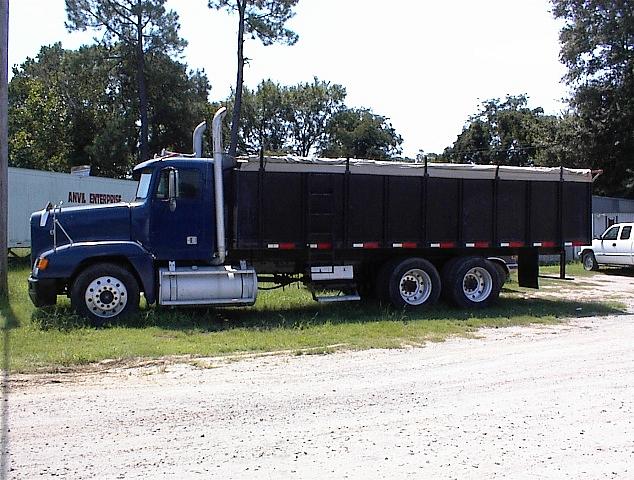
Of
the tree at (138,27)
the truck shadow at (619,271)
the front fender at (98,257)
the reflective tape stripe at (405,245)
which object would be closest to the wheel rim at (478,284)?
the reflective tape stripe at (405,245)

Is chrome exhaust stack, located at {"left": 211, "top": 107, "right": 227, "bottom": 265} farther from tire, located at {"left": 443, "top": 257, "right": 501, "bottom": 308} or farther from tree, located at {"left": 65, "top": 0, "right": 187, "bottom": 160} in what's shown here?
tree, located at {"left": 65, "top": 0, "right": 187, "bottom": 160}

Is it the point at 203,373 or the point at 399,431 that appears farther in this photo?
the point at 203,373

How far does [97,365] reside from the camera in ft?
28.0

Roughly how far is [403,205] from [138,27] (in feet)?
105

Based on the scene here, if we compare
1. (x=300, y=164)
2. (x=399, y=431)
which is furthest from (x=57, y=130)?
(x=399, y=431)

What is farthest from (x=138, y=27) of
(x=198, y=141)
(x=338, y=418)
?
(x=338, y=418)

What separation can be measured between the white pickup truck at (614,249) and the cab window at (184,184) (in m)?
15.3

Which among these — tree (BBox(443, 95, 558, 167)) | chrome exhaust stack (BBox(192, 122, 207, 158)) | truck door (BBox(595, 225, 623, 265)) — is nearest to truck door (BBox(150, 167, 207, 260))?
chrome exhaust stack (BBox(192, 122, 207, 158))

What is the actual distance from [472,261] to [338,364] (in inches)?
232

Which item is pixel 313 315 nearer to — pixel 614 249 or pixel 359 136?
pixel 614 249

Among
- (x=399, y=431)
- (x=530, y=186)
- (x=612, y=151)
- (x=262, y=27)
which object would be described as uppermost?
(x=262, y=27)

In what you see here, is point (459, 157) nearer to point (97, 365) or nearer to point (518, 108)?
point (518, 108)

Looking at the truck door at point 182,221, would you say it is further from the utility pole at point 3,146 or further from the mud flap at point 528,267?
the mud flap at point 528,267

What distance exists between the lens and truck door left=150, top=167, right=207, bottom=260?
12.0m
